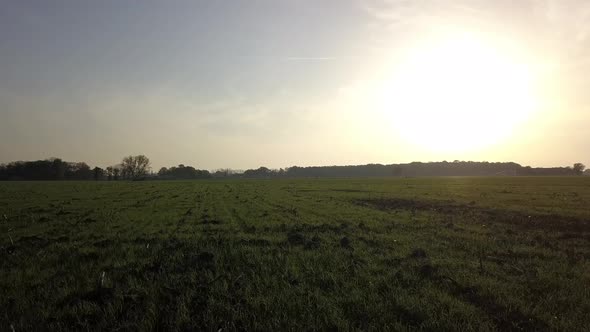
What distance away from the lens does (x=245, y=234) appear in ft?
53.3

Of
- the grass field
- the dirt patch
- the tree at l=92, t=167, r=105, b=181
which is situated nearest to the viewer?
the grass field

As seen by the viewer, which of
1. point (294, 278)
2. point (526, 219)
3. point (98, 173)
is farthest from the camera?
point (98, 173)

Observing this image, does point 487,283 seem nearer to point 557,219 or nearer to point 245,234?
point 245,234

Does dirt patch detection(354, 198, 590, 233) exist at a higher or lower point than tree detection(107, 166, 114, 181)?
lower

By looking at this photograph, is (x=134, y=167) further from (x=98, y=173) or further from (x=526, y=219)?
(x=526, y=219)

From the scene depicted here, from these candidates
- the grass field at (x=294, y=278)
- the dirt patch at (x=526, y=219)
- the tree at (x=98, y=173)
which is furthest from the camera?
the tree at (x=98, y=173)

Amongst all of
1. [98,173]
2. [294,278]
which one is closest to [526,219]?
[294,278]

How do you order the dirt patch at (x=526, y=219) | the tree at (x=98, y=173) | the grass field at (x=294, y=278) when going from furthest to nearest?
the tree at (x=98, y=173) < the dirt patch at (x=526, y=219) < the grass field at (x=294, y=278)

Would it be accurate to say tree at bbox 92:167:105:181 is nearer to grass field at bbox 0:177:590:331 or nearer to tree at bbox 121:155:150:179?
tree at bbox 121:155:150:179

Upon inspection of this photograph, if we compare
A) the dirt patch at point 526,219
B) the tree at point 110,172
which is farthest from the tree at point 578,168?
the tree at point 110,172

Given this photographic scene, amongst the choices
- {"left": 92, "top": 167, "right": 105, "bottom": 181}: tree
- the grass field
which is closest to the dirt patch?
the grass field

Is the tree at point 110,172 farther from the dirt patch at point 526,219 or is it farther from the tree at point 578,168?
the tree at point 578,168

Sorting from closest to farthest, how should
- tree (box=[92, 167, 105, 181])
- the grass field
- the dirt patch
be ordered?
the grass field
the dirt patch
tree (box=[92, 167, 105, 181])

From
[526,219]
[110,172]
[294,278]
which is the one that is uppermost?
[110,172]
